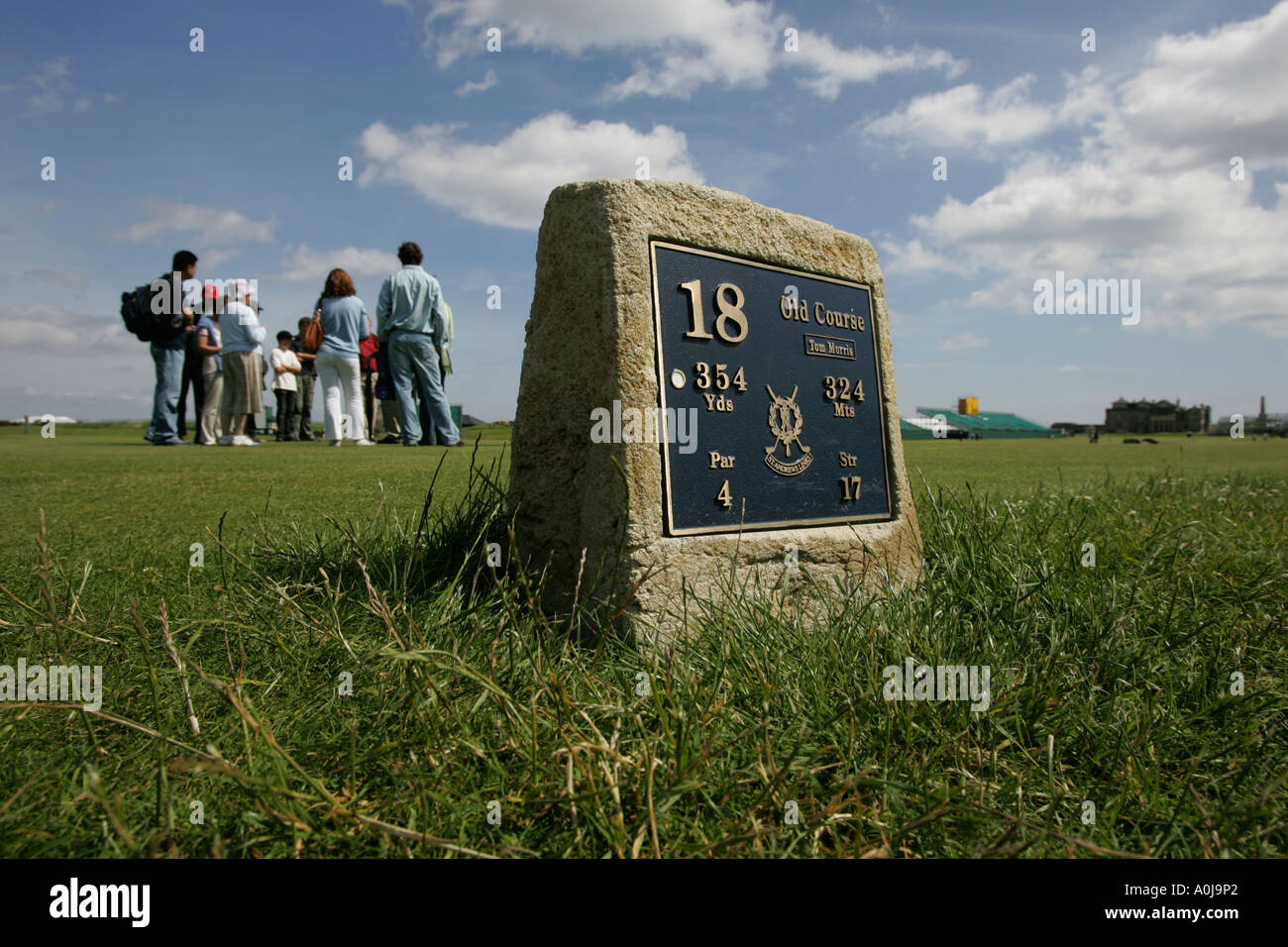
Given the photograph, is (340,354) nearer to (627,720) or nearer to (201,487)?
(201,487)

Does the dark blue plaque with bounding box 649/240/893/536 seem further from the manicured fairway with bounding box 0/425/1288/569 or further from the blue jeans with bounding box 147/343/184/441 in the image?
the blue jeans with bounding box 147/343/184/441

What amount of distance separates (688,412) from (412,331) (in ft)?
28.2

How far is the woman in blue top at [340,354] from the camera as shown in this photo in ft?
36.4

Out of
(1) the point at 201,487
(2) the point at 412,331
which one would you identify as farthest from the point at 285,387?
(1) the point at 201,487

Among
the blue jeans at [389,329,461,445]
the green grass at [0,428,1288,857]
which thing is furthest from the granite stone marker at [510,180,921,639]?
the blue jeans at [389,329,461,445]

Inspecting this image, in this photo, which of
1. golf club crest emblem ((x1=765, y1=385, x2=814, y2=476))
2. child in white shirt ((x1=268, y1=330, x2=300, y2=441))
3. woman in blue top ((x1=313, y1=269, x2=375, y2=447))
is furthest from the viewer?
child in white shirt ((x1=268, y1=330, x2=300, y2=441))

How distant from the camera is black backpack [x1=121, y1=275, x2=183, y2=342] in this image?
34.7ft

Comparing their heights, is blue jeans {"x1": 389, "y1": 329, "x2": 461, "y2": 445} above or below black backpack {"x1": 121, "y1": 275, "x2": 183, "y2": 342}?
below

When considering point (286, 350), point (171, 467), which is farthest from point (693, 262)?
point (286, 350)

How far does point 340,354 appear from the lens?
11086mm

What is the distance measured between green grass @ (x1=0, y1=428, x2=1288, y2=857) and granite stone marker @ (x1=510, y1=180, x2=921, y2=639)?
21 cm

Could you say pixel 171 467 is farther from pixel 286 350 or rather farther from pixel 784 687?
pixel 286 350

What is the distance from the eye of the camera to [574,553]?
290cm
